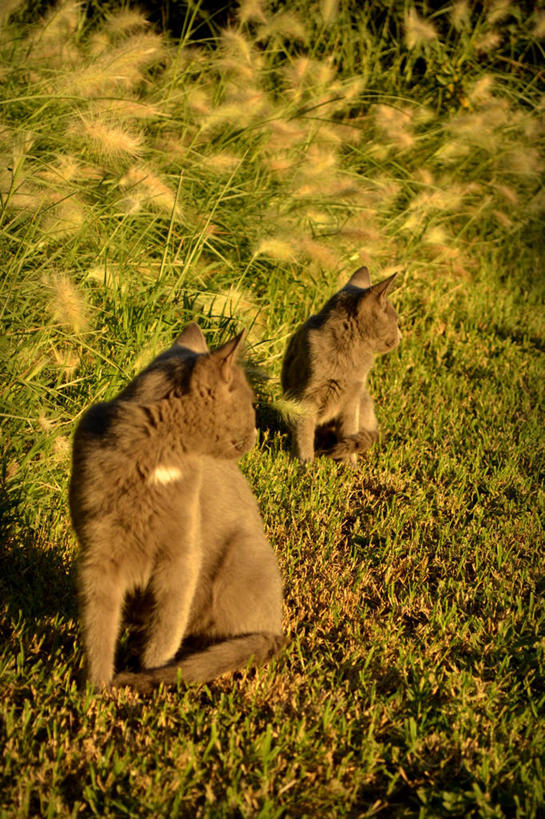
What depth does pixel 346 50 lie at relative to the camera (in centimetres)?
706

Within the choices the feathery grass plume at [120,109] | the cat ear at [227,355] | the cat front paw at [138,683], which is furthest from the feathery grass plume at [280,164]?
the cat front paw at [138,683]

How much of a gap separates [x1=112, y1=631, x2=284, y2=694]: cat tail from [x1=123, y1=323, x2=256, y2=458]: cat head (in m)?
0.65

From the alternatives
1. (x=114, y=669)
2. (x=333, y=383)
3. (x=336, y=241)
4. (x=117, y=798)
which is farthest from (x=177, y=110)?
(x=117, y=798)

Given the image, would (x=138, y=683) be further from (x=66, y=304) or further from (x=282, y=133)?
(x=282, y=133)

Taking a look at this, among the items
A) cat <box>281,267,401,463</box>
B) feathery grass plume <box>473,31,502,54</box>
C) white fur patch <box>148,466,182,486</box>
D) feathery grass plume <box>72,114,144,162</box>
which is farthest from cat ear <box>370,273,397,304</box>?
feathery grass plume <box>473,31,502,54</box>

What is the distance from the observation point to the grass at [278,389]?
2209 millimetres

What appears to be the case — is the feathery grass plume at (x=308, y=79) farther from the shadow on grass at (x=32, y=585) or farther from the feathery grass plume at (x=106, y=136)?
the shadow on grass at (x=32, y=585)

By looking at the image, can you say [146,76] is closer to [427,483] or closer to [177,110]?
[177,110]

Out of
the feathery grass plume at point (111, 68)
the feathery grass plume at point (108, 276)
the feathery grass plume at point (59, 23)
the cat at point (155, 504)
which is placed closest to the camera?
the cat at point (155, 504)

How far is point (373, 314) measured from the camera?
4.36m

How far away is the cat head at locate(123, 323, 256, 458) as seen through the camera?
89.7 inches

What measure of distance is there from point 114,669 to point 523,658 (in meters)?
1.54

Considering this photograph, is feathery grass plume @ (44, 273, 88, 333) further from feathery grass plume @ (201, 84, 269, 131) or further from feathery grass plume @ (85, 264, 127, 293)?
feathery grass plume @ (201, 84, 269, 131)

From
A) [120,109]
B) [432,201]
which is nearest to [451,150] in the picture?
[432,201]
